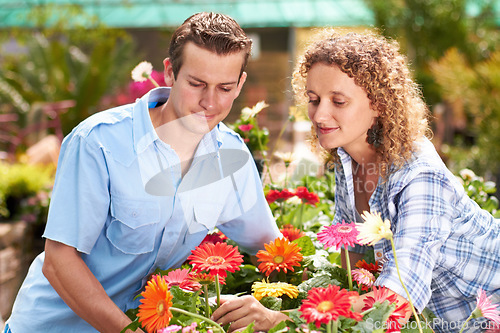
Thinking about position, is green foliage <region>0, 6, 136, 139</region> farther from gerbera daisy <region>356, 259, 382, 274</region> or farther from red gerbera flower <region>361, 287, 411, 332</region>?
red gerbera flower <region>361, 287, 411, 332</region>

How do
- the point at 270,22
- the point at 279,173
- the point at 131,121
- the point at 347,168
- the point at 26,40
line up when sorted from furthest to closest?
the point at 270,22 < the point at 26,40 < the point at 279,173 < the point at 347,168 < the point at 131,121

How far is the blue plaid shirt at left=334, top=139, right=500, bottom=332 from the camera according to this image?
4.10 ft

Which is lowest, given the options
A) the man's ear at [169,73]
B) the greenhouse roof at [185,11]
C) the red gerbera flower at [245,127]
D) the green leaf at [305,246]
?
the green leaf at [305,246]

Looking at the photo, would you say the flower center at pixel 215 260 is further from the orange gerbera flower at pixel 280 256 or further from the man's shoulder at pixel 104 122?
the man's shoulder at pixel 104 122

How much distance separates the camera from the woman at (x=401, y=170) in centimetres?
131

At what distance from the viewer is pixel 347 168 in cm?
164

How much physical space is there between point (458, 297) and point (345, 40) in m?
0.79

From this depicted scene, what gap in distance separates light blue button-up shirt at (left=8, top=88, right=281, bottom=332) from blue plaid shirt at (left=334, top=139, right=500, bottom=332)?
1.51ft

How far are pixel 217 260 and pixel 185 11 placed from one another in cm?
1254

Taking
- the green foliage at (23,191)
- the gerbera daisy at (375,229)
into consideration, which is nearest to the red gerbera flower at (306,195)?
the gerbera daisy at (375,229)

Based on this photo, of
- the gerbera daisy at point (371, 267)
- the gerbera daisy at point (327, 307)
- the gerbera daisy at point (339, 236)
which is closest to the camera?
the gerbera daisy at point (327, 307)

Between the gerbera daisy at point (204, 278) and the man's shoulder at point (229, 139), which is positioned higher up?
the man's shoulder at point (229, 139)

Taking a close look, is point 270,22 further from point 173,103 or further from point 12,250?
point 173,103

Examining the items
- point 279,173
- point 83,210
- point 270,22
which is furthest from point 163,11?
point 83,210
